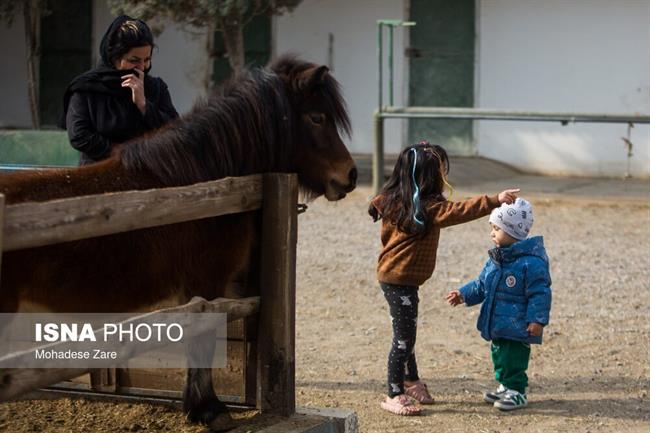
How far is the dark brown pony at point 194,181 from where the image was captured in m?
3.94

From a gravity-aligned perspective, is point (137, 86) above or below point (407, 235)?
above

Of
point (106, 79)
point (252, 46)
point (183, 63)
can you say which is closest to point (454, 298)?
point (106, 79)

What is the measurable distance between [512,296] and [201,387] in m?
1.68

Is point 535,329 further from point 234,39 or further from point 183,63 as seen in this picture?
point 183,63

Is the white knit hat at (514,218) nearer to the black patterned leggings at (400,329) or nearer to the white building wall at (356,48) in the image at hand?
the black patterned leggings at (400,329)

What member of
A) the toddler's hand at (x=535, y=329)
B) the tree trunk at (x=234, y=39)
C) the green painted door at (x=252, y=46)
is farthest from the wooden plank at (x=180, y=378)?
the green painted door at (x=252, y=46)

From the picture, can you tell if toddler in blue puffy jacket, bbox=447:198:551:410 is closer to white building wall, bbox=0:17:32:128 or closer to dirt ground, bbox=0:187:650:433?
dirt ground, bbox=0:187:650:433

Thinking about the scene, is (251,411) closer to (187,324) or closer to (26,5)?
(187,324)

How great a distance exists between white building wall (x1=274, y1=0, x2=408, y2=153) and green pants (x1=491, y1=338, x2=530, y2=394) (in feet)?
34.4

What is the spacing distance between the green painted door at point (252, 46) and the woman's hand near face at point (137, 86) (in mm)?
11709

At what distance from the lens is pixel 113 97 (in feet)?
15.7

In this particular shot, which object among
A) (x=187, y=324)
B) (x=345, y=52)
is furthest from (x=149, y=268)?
(x=345, y=52)

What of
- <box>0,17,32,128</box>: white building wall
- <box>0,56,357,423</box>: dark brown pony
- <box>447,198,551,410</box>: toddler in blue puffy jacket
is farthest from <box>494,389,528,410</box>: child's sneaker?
<box>0,17,32,128</box>: white building wall

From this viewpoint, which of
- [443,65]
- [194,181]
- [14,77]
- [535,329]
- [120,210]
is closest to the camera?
[120,210]
